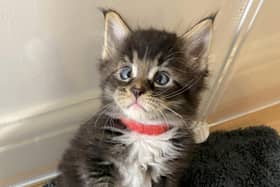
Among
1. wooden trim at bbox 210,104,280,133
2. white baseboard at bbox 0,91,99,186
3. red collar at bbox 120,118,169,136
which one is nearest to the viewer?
red collar at bbox 120,118,169,136

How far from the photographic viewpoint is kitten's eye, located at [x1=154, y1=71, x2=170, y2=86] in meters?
1.07

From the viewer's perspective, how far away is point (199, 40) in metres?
1.13

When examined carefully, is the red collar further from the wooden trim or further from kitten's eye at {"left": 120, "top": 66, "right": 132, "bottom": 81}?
the wooden trim

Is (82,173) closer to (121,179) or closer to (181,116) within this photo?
(121,179)

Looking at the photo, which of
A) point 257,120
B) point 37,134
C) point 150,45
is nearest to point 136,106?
point 150,45

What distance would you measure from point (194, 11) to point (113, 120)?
42 cm

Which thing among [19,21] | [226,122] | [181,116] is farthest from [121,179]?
[226,122]

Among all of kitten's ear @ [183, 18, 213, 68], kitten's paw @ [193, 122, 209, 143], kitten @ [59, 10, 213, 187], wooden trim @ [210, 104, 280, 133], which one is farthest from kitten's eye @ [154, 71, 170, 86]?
wooden trim @ [210, 104, 280, 133]

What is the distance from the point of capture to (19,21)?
1.15 meters

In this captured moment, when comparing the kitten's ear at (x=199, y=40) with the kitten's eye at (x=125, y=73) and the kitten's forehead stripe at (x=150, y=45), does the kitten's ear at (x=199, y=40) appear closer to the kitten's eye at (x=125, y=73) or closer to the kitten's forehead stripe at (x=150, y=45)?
the kitten's forehead stripe at (x=150, y=45)

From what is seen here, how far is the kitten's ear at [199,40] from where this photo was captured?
1.10 metres

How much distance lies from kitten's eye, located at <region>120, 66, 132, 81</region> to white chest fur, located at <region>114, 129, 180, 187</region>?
142mm

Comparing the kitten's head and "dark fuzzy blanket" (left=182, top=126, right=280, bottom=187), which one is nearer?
the kitten's head

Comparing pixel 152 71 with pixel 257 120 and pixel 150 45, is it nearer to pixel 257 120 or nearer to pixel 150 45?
pixel 150 45
